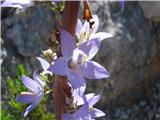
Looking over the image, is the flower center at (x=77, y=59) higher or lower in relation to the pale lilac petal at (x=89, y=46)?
lower

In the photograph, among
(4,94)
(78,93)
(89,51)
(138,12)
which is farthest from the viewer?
(138,12)

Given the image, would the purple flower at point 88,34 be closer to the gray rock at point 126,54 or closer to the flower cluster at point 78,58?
the flower cluster at point 78,58

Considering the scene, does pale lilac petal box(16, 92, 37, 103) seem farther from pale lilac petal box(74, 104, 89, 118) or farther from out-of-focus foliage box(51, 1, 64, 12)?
out-of-focus foliage box(51, 1, 64, 12)

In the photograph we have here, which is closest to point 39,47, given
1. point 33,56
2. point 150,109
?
point 33,56

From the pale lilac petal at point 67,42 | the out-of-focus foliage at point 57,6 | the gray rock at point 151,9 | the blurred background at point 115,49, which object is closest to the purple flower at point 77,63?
the pale lilac petal at point 67,42

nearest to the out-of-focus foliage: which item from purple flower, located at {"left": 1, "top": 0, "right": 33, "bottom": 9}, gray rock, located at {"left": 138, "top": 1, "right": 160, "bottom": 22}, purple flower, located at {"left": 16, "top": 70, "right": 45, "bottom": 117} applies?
purple flower, located at {"left": 1, "top": 0, "right": 33, "bottom": 9}

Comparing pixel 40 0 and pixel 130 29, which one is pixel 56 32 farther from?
pixel 130 29
